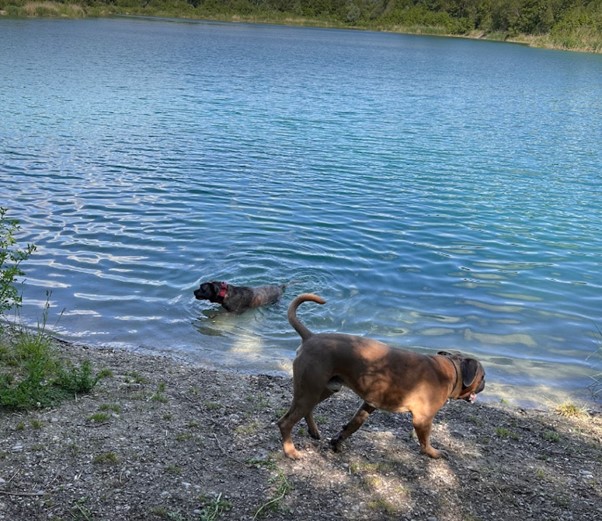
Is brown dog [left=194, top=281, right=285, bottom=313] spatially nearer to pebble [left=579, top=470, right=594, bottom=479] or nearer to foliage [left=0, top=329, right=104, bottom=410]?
foliage [left=0, top=329, right=104, bottom=410]

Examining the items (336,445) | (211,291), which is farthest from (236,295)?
(336,445)

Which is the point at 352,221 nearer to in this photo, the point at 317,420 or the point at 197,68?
the point at 317,420

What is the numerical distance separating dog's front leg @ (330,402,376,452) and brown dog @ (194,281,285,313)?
13.7 ft

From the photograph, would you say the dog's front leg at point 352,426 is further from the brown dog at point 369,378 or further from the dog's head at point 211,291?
the dog's head at point 211,291

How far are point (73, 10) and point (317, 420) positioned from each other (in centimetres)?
9677

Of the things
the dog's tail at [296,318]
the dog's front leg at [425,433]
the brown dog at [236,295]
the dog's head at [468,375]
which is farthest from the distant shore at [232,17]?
the dog's front leg at [425,433]

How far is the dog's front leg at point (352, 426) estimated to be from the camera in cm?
560

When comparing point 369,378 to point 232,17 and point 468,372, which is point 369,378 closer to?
point 468,372

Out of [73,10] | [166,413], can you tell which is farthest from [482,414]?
[73,10]

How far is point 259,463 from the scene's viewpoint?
17.6 ft

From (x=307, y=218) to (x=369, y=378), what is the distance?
30.8ft

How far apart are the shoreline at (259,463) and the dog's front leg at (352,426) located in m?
0.10

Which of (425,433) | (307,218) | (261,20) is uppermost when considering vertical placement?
(261,20)

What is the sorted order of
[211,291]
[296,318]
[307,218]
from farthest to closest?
[307,218]
[211,291]
[296,318]
